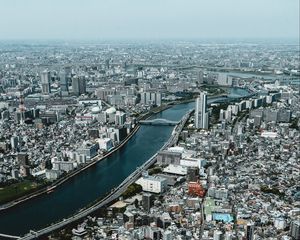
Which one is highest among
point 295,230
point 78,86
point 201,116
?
point 78,86

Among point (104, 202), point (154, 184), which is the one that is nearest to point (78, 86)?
point (154, 184)

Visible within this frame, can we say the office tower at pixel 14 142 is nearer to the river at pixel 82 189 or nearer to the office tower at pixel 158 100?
the river at pixel 82 189

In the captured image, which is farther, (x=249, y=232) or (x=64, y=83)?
(x=64, y=83)

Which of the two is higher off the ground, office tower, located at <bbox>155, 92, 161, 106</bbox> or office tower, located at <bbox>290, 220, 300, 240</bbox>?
office tower, located at <bbox>155, 92, 161, 106</bbox>

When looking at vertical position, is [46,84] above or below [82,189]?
above

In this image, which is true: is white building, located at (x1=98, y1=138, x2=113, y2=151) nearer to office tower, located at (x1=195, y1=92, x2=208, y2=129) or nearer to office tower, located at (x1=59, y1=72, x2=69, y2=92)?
office tower, located at (x1=195, y1=92, x2=208, y2=129)

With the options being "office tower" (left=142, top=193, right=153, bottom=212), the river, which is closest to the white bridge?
the river

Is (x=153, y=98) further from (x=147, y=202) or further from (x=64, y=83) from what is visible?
(x=147, y=202)

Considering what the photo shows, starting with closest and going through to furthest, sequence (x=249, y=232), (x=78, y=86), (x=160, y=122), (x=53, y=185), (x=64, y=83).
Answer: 1. (x=249, y=232)
2. (x=53, y=185)
3. (x=160, y=122)
4. (x=78, y=86)
5. (x=64, y=83)

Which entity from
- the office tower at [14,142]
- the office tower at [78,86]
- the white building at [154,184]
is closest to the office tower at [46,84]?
the office tower at [78,86]
